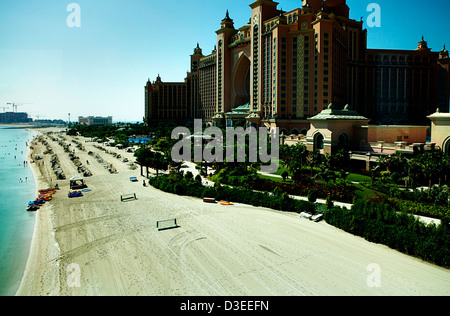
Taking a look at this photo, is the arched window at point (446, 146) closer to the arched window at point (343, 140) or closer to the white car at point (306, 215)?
the arched window at point (343, 140)

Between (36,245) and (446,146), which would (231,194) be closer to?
(36,245)

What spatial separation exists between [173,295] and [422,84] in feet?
406

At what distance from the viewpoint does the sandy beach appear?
21.2 m

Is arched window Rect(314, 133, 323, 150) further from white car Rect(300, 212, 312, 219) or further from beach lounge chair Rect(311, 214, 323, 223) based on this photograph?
beach lounge chair Rect(311, 214, 323, 223)

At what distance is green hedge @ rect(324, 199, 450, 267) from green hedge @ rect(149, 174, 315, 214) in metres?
4.36

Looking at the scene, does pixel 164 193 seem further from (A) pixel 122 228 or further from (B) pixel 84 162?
(B) pixel 84 162

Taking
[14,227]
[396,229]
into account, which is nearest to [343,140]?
[396,229]

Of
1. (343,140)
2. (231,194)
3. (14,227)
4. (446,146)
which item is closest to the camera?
(14,227)

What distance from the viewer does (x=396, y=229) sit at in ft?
87.5

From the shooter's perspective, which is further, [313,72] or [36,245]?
[313,72]

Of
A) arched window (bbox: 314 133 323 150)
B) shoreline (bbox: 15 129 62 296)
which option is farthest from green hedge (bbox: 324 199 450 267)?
arched window (bbox: 314 133 323 150)

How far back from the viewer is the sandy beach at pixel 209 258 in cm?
2116

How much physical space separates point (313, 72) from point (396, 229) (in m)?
73.4

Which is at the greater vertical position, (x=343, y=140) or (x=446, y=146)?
(x=343, y=140)
